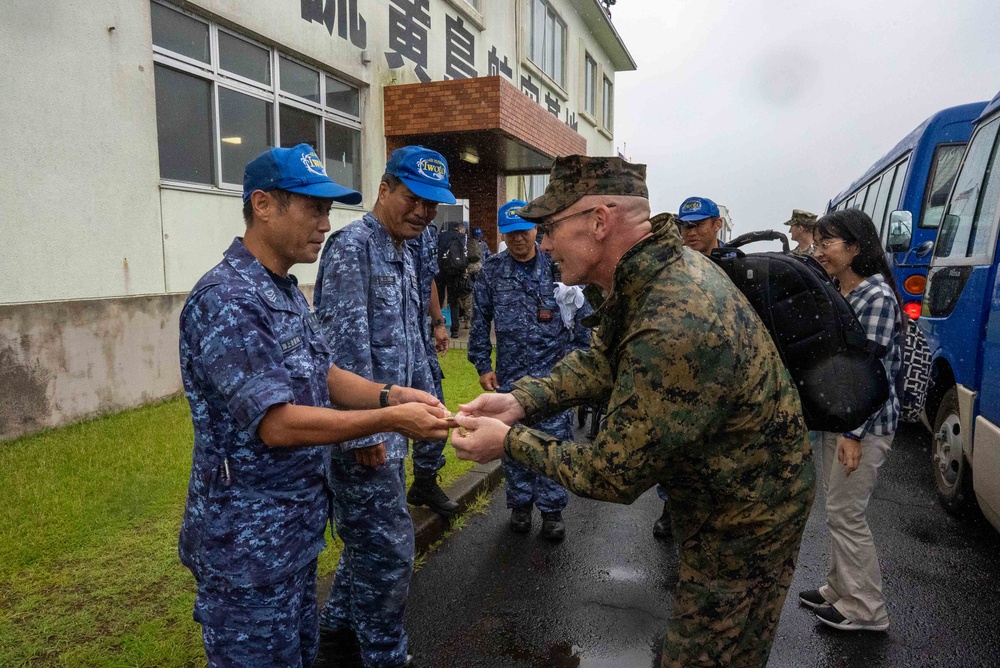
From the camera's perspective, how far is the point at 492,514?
4.61 m

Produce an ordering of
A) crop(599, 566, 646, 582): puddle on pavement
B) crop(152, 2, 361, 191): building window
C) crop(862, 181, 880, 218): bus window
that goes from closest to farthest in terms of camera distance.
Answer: crop(599, 566, 646, 582): puddle on pavement < crop(152, 2, 361, 191): building window < crop(862, 181, 880, 218): bus window

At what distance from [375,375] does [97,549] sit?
78.4 inches

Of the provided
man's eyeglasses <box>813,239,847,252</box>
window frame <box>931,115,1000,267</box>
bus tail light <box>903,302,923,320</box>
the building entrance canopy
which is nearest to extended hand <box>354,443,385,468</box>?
man's eyeglasses <box>813,239,847,252</box>

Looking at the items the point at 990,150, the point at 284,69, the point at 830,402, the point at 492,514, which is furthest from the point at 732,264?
the point at 284,69

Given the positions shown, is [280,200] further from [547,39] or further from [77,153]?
[547,39]

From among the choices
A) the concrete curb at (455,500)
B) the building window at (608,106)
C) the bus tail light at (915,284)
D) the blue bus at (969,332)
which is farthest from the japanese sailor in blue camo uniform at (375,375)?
the building window at (608,106)

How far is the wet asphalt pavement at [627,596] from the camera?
2.99 m

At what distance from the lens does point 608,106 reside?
2386cm

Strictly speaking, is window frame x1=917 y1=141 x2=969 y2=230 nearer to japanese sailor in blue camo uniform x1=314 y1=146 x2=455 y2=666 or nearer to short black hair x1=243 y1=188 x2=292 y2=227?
japanese sailor in blue camo uniform x1=314 y1=146 x2=455 y2=666

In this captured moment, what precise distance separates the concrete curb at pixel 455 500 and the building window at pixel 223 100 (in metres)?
4.24

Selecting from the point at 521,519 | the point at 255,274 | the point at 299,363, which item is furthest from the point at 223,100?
the point at 299,363

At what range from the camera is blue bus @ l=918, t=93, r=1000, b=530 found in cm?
360

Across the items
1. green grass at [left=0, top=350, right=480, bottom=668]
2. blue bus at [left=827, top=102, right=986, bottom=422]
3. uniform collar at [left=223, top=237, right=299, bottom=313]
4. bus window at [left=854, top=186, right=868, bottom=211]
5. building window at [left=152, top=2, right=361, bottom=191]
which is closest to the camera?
uniform collar at [left=223, top=237, right=299, bottom=313]

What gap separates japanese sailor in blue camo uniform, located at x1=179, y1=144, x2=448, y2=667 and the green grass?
1100mm
